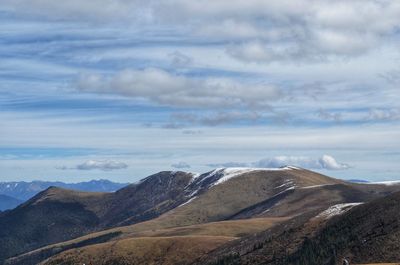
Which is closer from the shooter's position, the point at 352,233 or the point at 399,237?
the point at 399,237

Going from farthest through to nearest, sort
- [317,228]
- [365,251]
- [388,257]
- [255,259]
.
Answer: [317,228] < [255,259] < [365,251] < [388,257]

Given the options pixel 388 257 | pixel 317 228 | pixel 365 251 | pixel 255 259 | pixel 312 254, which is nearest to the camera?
pixel 388 257

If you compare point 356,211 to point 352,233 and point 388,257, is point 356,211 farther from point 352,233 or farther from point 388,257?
point 388,257

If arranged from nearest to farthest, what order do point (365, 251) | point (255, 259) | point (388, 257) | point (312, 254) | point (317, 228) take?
1. point (388, 257)
2. point (365, 251)
3. point (312, 254)
4. point (255, 259)
5. point (317, 228)

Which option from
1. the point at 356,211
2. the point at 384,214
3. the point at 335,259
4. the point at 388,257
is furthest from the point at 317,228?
the point at 388,257

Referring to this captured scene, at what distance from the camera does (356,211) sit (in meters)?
200

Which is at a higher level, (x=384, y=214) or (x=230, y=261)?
(x=384, y=214)

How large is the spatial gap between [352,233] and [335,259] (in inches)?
830

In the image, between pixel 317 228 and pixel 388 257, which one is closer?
pixel 388 257

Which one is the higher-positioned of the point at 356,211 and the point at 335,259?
the point at 356,211

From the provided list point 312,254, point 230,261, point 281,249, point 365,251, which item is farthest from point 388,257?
point 230,261

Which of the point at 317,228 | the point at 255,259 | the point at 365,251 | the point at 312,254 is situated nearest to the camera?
the point at 365,251

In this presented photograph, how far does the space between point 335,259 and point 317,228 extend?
1676 inches

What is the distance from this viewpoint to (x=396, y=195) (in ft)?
650
